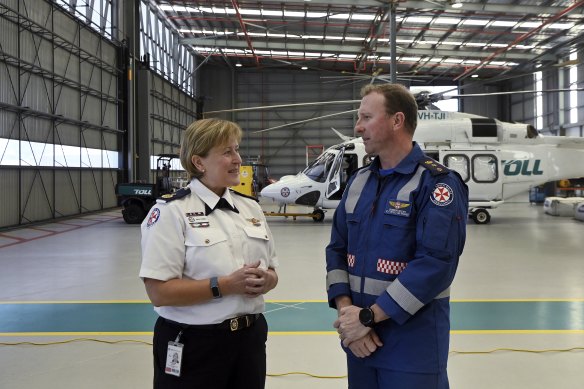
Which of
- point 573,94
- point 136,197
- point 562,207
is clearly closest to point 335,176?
point 136,197

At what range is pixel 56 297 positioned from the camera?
16.9ft

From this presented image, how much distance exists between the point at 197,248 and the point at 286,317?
2899 mm

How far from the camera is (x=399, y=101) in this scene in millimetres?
1778

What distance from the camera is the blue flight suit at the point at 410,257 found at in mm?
1608

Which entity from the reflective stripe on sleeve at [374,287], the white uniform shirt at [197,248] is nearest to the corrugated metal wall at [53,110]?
the white uniform shirt at [197,248]

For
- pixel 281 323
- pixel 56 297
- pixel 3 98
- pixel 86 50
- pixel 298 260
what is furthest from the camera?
pixel 86 50

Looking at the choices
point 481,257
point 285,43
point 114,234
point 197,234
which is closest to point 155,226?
point 197,234

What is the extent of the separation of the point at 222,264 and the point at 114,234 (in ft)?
31.7

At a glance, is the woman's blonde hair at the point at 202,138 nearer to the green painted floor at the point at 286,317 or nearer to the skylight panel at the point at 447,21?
the green painted floor at the point at 286,317

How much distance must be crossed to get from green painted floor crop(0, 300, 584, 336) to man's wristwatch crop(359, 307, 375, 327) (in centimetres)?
241

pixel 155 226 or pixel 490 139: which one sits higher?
pixel 490 139

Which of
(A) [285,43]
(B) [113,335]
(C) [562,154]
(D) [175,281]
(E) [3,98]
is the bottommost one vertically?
(B) [113,335]

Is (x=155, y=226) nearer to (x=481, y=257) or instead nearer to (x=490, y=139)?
(x=481, y=257)

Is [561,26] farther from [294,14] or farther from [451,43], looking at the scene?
[294,14]
